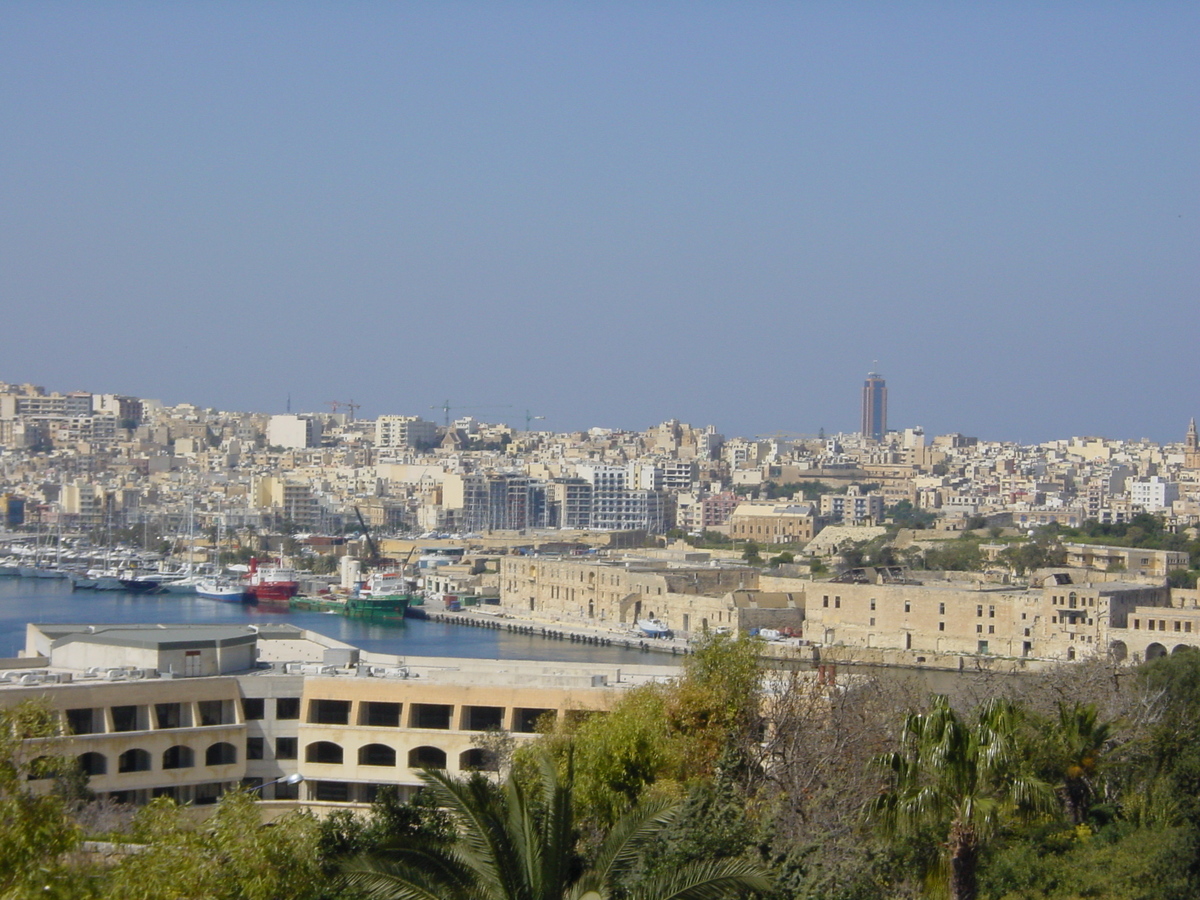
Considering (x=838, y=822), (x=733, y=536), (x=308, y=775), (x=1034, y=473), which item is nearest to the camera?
(x=838, y=822)

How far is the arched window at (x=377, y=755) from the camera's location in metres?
9.34

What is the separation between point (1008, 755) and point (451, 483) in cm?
5533

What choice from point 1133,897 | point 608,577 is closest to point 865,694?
point 1133,897

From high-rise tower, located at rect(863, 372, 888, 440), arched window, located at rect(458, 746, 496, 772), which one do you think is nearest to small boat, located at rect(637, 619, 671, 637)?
arched window, located at rect(458, 746, 496, 772)

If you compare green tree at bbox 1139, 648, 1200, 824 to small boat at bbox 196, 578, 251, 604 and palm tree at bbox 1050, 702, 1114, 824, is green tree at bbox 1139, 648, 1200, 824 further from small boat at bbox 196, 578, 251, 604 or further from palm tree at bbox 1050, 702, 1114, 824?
small boat at bbox 196, 578, 251, 604

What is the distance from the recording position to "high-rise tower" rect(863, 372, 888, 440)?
392 ft

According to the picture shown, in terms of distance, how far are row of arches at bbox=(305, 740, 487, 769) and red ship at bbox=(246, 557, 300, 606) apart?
2894 centimetres

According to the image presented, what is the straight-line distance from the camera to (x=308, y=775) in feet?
30.8

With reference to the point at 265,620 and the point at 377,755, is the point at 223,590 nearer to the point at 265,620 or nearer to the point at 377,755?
the point at 265,620

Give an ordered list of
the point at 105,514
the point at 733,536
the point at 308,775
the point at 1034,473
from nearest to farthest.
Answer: the point at 308,775 < the point at 733,536 < the point at 105,514 < the point at 1034,473

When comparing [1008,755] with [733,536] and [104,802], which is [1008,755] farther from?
[733,536]

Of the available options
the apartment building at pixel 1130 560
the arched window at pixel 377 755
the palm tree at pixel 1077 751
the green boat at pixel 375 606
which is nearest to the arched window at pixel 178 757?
the arched window at pixel 377 755

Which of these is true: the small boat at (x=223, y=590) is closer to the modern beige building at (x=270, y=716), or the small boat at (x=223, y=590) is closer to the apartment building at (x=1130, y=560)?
the apartment building at (x=1130, y=560)

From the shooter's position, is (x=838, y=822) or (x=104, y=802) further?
(x=104, y=802)
